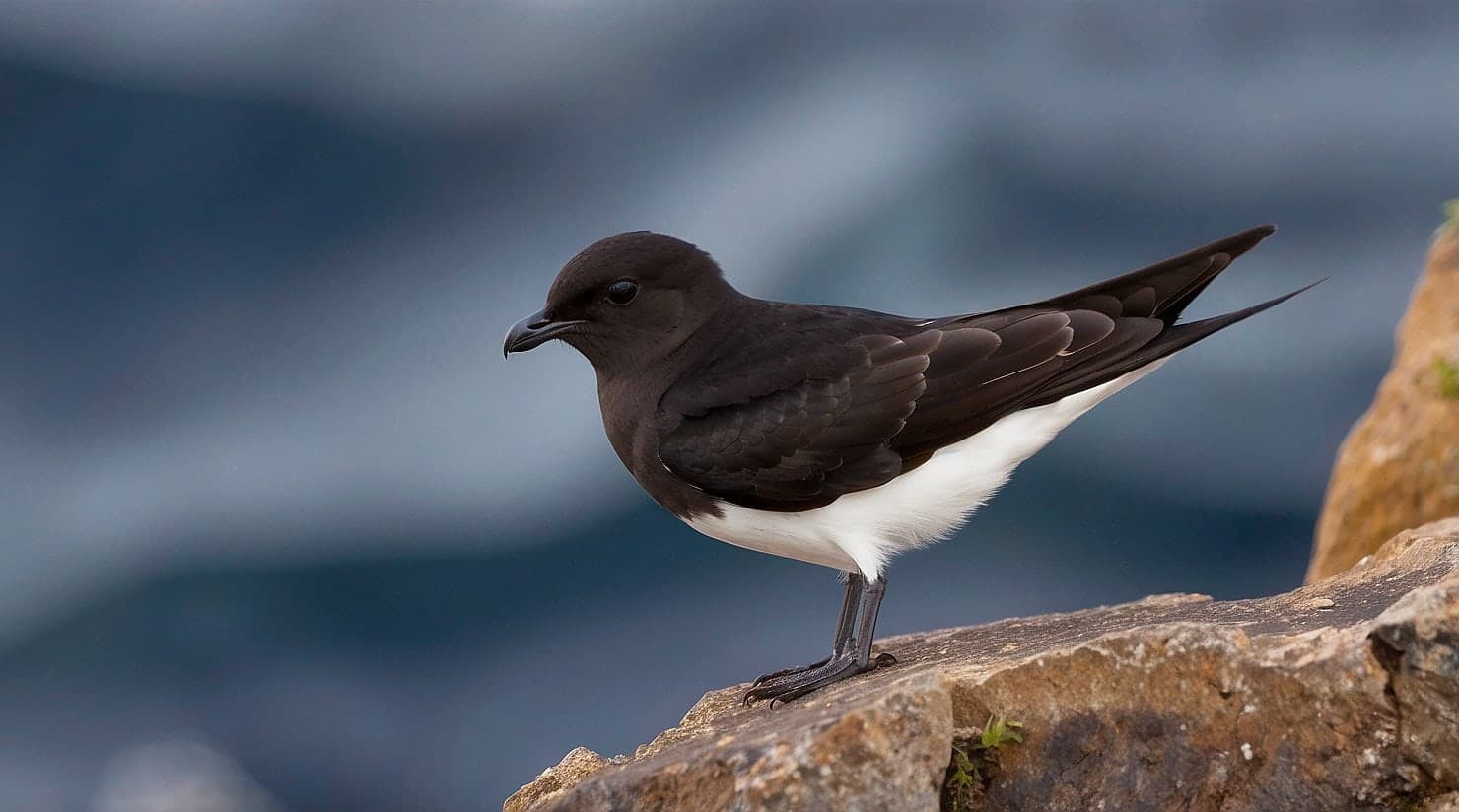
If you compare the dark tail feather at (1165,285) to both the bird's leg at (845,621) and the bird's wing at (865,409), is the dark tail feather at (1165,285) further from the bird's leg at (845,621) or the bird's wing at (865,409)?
the bird's leg at (845,621)

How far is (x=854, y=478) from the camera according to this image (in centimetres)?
678

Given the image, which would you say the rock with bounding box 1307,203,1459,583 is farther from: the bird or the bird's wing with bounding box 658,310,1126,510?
the bird's wing with bounding box 658,310,1126,510

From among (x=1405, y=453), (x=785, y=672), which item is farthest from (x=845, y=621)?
(x=1405, y=453)

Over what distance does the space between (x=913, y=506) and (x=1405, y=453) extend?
417 cm

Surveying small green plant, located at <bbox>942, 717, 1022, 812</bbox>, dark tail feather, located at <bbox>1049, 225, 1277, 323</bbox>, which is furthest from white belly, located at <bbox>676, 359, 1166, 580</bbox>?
small green plant, located at <bbox>942, 717, 1022, 812</bbox>

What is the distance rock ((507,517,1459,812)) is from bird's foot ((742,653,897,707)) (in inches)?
43.0

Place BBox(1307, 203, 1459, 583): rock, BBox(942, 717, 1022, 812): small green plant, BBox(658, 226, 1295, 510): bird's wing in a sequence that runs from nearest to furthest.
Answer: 1. BBox(942, 717, 1022, 812): small green plant
2. BBox(658, 226, 1295, 510): bird's wing
3. BBox(1307, 203, 1459, 583): rock

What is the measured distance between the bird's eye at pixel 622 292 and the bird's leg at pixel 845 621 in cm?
185

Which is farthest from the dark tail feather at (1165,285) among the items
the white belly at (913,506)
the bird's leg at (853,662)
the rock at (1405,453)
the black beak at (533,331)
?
the rock at (1405,453)

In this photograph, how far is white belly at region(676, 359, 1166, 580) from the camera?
6879 millimetres

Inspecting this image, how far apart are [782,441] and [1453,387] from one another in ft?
15.5

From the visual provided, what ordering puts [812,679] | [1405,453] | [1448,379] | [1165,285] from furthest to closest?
[1405,453], [1448,379], [1165,285], [812,679]

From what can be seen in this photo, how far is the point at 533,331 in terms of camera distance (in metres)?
7.48

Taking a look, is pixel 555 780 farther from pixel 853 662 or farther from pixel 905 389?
pixel 905 389
